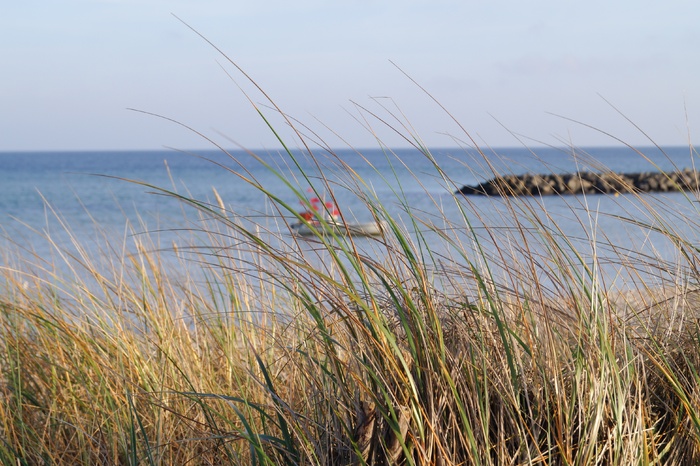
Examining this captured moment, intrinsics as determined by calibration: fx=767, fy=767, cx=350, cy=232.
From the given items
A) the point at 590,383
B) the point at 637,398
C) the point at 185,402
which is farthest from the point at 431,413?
the point at 185,402

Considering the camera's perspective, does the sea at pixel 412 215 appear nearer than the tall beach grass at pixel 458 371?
No

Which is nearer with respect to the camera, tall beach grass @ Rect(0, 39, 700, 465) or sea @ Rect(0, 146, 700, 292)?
tall beach grass @ Rect(0, 39, 700, 465)

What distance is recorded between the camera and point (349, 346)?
140 centimetres

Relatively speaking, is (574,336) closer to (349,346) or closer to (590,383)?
(590,383)

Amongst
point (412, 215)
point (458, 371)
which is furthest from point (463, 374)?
point (412, 215)

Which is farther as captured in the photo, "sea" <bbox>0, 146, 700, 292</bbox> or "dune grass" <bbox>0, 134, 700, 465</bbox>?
"sea" <bbox>0, 146, 700, 292</bbox>

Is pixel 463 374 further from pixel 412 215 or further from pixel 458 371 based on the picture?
pixel 412 215

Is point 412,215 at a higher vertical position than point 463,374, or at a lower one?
higher

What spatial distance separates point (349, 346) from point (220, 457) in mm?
550

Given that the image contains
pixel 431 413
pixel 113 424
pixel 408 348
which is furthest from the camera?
pixel 113 424

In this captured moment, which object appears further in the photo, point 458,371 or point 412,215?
point 412,215

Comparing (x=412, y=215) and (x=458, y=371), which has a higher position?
(x=412, y=215)

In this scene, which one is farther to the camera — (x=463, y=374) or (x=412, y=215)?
(x=412, y=215)

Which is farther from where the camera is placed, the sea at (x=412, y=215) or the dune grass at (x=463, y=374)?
the sea at (x=412, y=215)
